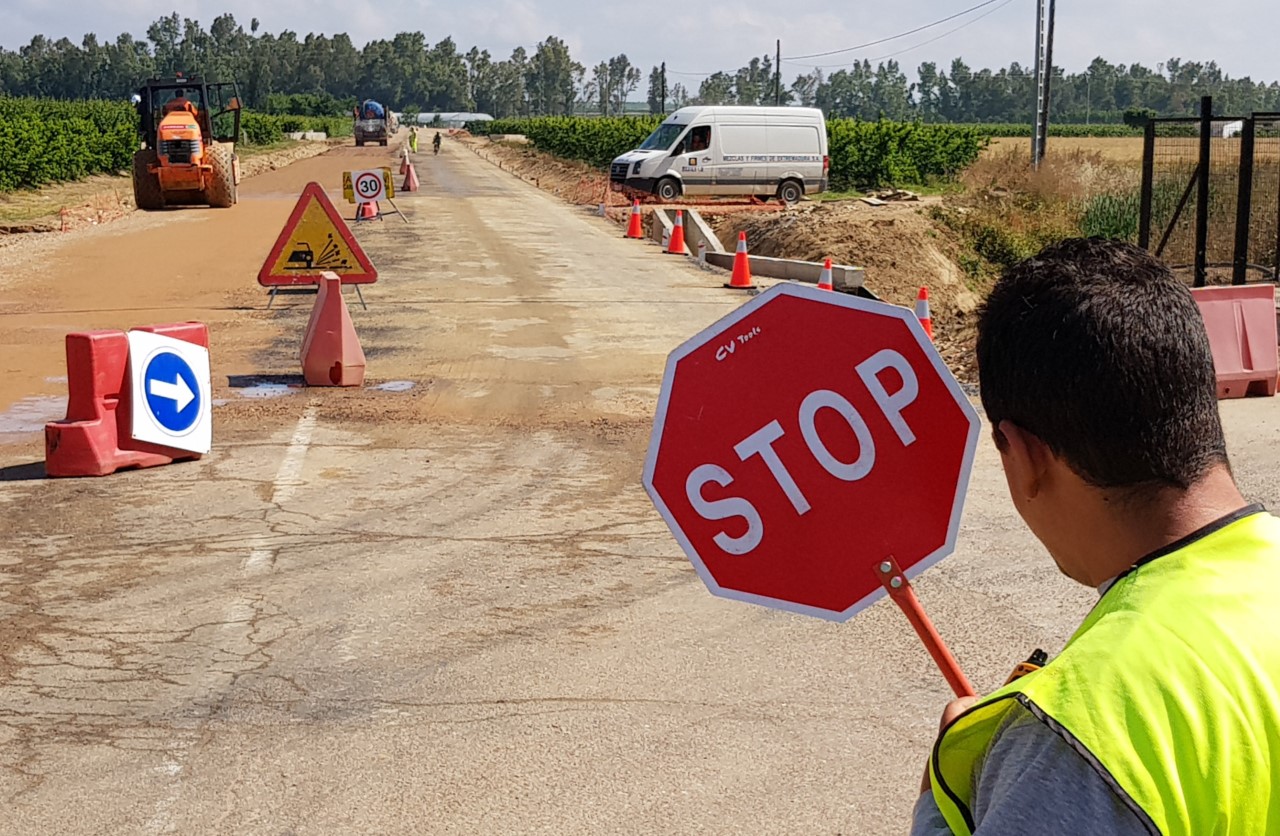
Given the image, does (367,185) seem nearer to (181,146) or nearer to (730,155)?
(181,146)

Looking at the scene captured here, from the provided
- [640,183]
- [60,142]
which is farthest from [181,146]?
[60,142]

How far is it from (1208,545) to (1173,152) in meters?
18.9

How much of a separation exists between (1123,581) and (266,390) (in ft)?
33.9

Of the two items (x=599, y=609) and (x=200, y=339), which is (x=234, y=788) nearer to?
(x=599, y=609)

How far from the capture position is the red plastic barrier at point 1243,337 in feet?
35.6

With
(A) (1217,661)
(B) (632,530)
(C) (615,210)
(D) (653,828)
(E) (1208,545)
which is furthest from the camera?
(C) (615,210)

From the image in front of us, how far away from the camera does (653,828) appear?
4.11 m

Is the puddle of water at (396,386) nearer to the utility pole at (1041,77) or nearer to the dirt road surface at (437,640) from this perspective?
the dirt road surface at (437,640)

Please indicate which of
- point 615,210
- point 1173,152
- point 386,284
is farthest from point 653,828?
point 615,210

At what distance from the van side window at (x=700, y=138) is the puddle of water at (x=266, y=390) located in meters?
25.3

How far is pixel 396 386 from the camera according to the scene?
1148 centimetres

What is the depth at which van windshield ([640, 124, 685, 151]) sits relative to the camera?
1416 inches

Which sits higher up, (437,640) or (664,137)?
(664,137)

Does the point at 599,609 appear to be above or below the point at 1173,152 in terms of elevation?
below
